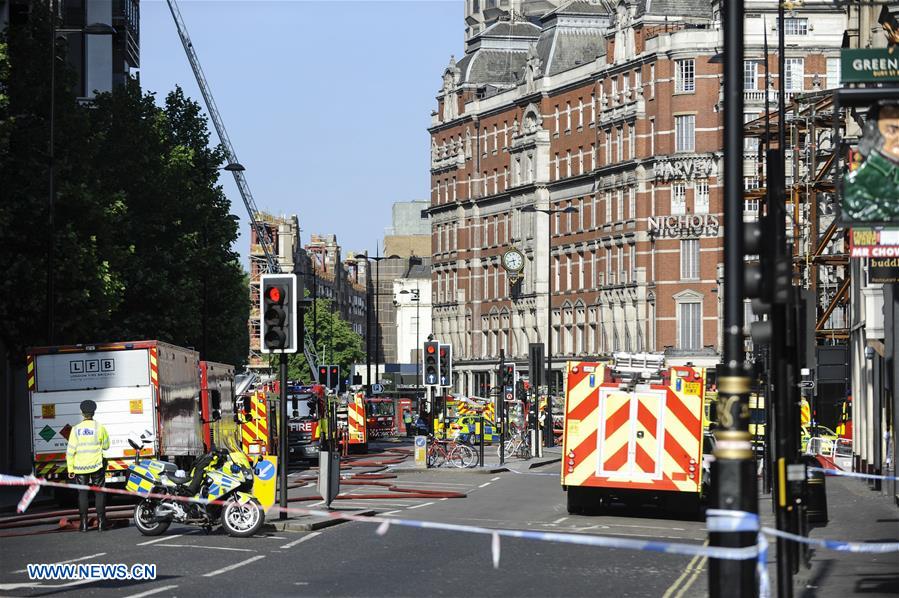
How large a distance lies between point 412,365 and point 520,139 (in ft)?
184

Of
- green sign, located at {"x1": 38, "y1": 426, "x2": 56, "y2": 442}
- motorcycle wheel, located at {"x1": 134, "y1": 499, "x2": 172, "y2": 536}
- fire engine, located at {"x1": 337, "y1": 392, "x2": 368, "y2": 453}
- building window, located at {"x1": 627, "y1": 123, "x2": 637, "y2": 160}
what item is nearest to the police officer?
motorcycle wheel, located at {"x1": 134, "y1": 499, "x2": 172, "y2": 536}

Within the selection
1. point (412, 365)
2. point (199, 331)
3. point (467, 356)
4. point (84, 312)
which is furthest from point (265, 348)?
point (412, 365)

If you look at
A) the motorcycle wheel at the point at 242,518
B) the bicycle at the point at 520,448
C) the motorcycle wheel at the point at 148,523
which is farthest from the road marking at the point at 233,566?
the bicycle at the point at 520,448

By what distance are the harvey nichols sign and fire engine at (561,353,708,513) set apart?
71.0 m

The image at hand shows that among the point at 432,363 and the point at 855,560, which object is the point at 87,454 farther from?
the point at 432,363

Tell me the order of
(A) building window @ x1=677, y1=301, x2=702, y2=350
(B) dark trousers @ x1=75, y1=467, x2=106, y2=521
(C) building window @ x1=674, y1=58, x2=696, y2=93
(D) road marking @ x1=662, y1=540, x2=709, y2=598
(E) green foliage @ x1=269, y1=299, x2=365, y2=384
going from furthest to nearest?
(E) green foliage @ x1=269, y1=299, x2=365, y2=384 < (C) building window @ x1=674, y1=58, x2=696, y2=93 < (A) building window @ x1=677, y1=301, x2=702, y2=350 < (B) dark trousers @ x1=75, y1=467, x2=106, y2=521 < (D) road marking @ x1=662, y1=540, x2=709, y2=598

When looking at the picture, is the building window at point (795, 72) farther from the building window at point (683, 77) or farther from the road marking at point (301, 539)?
the road marking at point (301, 539)

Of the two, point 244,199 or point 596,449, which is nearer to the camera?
point 596,449

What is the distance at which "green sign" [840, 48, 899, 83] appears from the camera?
603 inches

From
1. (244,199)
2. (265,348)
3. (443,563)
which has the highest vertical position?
(244,199)

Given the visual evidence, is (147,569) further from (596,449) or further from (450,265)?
(450,265)

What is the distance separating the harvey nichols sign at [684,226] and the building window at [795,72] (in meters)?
8.34

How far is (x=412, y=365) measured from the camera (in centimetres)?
17138

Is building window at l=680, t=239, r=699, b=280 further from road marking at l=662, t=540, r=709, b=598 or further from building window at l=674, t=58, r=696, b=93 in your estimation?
road marking at l=662, t=540, r=709, b=598
